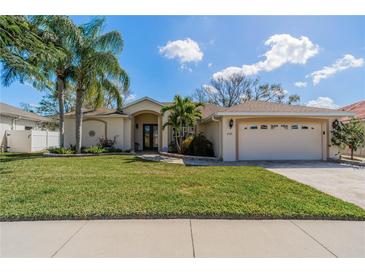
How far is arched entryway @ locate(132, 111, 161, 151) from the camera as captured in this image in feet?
63.1

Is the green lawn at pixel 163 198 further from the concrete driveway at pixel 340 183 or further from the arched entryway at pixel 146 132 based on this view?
the arched entryway at pixel 146 132

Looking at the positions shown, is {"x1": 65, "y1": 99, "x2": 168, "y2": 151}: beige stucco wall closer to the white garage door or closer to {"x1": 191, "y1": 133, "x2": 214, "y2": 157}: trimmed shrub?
{"x1": 191, "y1": 133, "x2": 214, "y2": 157}: trimmed shrub

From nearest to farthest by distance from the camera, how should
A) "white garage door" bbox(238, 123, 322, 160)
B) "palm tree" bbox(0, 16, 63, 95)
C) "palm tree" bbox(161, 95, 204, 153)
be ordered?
"palm tree" bbox(0, 16, 63, 95) < "white garage door" bbox(238, 123, 322, 160) < "palm tree" bbox(161, 95, 204, 153)

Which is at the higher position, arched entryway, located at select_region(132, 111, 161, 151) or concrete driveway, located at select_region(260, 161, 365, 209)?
arched entryway, located at select_region(132, 111, 161, 151)

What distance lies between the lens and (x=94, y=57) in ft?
44.1

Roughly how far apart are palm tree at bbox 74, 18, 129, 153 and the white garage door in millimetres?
9279

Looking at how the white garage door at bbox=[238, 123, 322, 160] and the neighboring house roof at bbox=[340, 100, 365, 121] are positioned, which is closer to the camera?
the white garage door at bbox=[238, 123, 322, 160]

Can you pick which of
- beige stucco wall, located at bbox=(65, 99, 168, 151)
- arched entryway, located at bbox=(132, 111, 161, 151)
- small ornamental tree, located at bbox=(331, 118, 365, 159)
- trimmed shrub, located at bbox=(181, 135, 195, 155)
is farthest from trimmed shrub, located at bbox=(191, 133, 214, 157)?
small ornamental tree, located at bbox=(331, 118, 365, 159)

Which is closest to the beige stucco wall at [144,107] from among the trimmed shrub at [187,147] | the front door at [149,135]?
the front door at [149,135]

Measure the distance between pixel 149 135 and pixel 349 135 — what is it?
47.8 ft

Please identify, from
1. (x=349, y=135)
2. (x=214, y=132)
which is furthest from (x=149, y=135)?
(x=349, y=135)

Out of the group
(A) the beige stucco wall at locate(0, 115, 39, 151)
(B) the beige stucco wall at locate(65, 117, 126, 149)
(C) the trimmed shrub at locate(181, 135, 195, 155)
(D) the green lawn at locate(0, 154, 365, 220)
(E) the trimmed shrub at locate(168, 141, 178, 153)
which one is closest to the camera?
(D) the green lawn at locate(0, 154, 365, 220)

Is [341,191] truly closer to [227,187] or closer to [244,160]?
[227,187]
